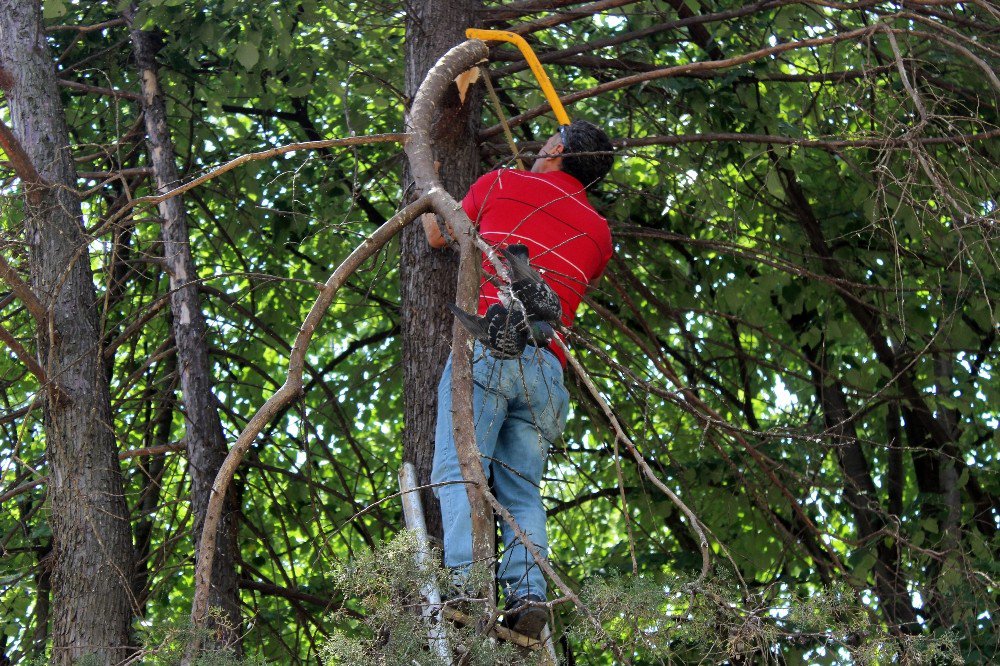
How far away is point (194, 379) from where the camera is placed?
4.96 metres

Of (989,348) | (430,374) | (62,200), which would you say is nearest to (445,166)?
(430,374)

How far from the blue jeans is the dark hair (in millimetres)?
741

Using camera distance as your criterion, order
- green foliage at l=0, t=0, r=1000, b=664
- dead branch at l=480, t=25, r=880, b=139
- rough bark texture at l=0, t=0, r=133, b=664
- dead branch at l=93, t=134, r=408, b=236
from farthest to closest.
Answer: green foliage at l=0, t=0, r=1000, b=664
dead branch at l=480, t=25, r=880, b=139
rough bark texture at l=0, t=0, r=133, b=664
dead branch at l=93, t=134, r=408, b=236

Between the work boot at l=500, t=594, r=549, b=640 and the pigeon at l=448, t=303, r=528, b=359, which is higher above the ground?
the pigeon at l=448, t=303, r=528, b=359

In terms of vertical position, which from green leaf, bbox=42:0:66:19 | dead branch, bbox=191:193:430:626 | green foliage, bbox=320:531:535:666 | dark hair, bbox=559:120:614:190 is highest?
green leaf, bbox=42:0:66:19

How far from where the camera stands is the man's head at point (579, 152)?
4.25 m

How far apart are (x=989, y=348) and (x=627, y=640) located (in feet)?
16.2

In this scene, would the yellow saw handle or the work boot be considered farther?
the yellow saw handle

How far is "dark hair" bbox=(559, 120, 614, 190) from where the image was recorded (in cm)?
425

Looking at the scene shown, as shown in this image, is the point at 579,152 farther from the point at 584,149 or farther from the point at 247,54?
the point at 247,54

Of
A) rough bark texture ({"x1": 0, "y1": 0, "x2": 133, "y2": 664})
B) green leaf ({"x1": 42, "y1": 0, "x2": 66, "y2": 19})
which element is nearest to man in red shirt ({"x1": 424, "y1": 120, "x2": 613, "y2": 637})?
rough bark texture ({"x1": 0, "y1": 0, "x2": 133, "y2": 664})

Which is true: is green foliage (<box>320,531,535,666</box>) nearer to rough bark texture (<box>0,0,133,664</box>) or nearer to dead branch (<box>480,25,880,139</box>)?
rough bark texture (<box>0,0,133,664</box>)

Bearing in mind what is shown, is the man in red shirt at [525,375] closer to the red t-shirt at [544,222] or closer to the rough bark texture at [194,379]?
the red t-shirt at [544,222]

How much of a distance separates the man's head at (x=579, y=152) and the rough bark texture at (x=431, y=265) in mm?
476
